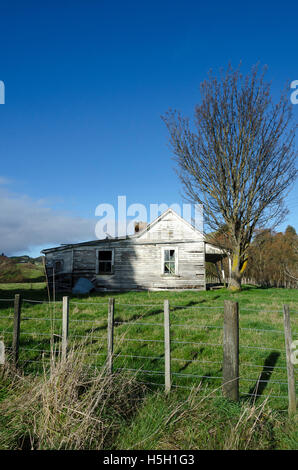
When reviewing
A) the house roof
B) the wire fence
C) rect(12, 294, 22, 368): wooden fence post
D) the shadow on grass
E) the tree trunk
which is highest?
the house roof

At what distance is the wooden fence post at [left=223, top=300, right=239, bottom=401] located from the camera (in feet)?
14.3

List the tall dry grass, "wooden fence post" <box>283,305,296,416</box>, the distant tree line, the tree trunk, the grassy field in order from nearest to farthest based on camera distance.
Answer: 1. the tall dry grass
2. the grassy field
3. "wooden fence post" <box>283,305,296,416</box>
4. the tree trunk
5. the distant tree line

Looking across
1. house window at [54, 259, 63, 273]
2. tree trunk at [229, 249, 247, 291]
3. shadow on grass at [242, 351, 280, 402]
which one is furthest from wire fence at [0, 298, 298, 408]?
house window at [54, 259, 63, 273]

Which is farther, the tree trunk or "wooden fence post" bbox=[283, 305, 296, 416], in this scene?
the tree trunk

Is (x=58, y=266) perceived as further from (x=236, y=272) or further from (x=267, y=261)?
(x=267, y=261)

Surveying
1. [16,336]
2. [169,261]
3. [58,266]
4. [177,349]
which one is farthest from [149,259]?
[16,336]

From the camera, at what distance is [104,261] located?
2297 cm

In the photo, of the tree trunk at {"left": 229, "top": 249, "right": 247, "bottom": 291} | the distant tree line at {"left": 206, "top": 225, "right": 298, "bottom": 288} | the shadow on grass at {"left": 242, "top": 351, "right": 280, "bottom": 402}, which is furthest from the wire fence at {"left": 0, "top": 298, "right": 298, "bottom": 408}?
the distant tree line at {"left": 206, "top": 225, "right": 298, "bottom": 288}

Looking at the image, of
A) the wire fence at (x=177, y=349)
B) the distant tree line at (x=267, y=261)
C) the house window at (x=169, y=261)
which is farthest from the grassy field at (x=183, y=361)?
the distant tree line at (x=267, y=261)

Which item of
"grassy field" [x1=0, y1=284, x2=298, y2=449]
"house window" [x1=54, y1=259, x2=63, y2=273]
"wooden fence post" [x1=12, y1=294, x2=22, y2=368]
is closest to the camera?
"grassy field" [x1=0, y1=284, x2=298, y2=449]

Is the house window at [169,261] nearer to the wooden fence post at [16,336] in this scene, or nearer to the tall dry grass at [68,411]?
the wooden fence post at [16,336]

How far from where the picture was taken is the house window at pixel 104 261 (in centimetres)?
2302

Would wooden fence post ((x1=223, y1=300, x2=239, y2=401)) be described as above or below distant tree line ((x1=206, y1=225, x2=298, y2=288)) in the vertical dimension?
below

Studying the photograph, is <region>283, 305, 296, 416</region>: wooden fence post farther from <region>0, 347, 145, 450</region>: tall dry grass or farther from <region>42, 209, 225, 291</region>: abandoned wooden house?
<region>42, 209, 225, 291</region>: abandoned wooden house
